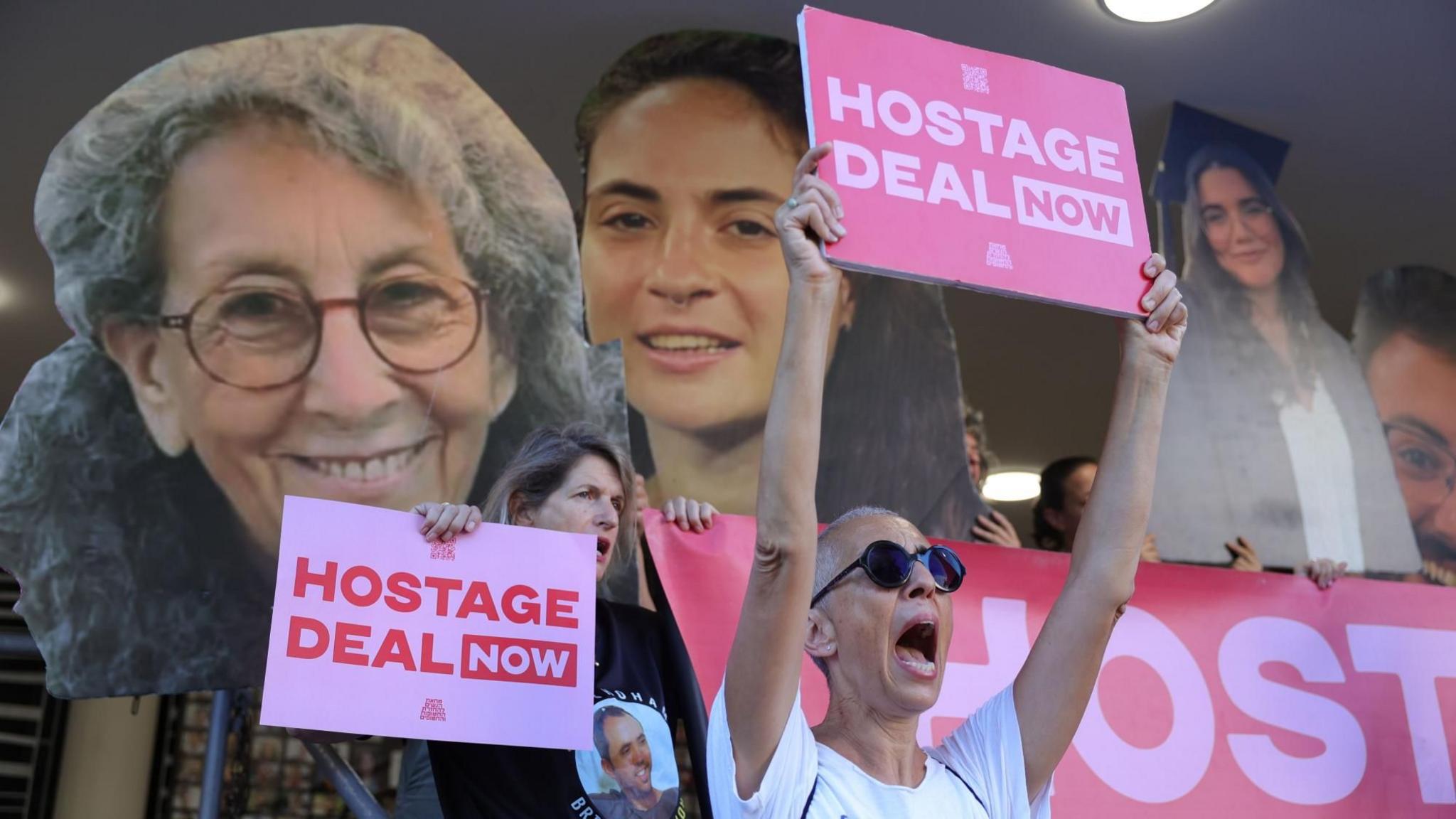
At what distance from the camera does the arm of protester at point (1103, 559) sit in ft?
6.30

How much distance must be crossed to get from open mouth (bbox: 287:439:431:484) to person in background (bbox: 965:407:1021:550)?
1.34 m

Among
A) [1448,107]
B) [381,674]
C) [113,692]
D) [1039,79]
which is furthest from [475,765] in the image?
[1448,107]

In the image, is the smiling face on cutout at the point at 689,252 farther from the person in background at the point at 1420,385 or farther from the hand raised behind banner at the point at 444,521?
the person in background at the point at 1420,385

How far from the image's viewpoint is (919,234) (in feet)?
6.58

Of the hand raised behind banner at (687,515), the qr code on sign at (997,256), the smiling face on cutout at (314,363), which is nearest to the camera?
the qr code on sign at (997,256)

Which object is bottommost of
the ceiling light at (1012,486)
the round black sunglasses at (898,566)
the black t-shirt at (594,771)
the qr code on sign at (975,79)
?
the black t-shirt at (594,771)

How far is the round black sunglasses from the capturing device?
1.81 metres

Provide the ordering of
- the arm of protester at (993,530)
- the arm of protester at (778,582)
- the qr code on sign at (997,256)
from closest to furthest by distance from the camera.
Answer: the arm of protester at (778,582) → the qr code on sign at (997,256) → the arm of protester at (993,530)

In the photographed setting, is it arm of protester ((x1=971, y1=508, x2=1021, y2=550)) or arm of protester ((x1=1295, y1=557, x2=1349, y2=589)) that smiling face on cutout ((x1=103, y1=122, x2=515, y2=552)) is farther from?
arm of protester ((x1=1295, y1=557, x2=1349, y2=589))

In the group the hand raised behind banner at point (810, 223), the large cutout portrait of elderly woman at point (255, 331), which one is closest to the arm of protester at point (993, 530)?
the large cutout portrait of elderly woman at point (255, 331)

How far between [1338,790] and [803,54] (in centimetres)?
209

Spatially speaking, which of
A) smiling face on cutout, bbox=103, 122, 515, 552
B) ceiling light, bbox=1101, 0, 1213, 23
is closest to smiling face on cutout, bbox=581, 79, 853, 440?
smiling face on cutout, bbox=103, 122, 515, 552

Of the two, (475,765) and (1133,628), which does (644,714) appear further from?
(1133,628)

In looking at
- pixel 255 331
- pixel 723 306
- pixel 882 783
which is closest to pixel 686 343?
pixel 723 306
